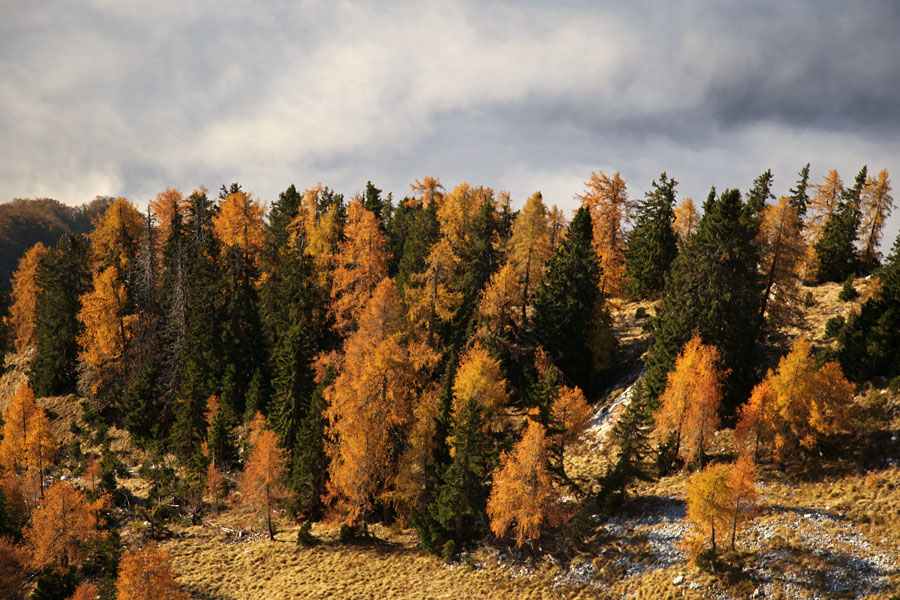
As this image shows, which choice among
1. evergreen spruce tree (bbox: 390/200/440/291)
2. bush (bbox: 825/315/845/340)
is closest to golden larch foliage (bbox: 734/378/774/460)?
bush (bbox: 825/315/845/340)

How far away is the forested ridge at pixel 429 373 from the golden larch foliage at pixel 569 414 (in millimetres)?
187

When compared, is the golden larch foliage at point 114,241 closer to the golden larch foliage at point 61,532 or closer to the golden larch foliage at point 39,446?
the golden larch foliage at point 39,446

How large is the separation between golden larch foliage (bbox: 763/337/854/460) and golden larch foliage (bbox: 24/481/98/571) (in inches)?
1922

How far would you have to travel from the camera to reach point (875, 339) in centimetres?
3297

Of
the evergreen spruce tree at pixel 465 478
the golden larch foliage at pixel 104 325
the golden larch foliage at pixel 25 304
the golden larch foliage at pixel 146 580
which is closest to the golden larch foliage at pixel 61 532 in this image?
the golden larch foliage at pixel 146 580

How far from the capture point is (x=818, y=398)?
30.1 m

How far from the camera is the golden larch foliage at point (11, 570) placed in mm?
38375

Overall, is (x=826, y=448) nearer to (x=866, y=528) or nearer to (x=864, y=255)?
(x=866, y=528)

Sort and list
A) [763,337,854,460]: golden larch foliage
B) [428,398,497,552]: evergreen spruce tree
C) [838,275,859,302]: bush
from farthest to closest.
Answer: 1. [838,275,859,302]: bush
2. [428,398,497,552]: evergreen spruce tree
3. [763,337,854,460]: golden larch foliage

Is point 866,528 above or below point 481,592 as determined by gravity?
above

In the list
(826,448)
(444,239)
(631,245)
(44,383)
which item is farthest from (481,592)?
(44,383)

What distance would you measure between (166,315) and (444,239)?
33.8m

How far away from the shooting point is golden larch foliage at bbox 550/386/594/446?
115ft

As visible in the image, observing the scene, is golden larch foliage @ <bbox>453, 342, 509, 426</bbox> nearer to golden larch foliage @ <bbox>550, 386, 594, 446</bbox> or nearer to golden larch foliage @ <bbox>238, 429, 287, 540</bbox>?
golden larch foliage @ <bbox>550, 386, 594, 446</bbox>
